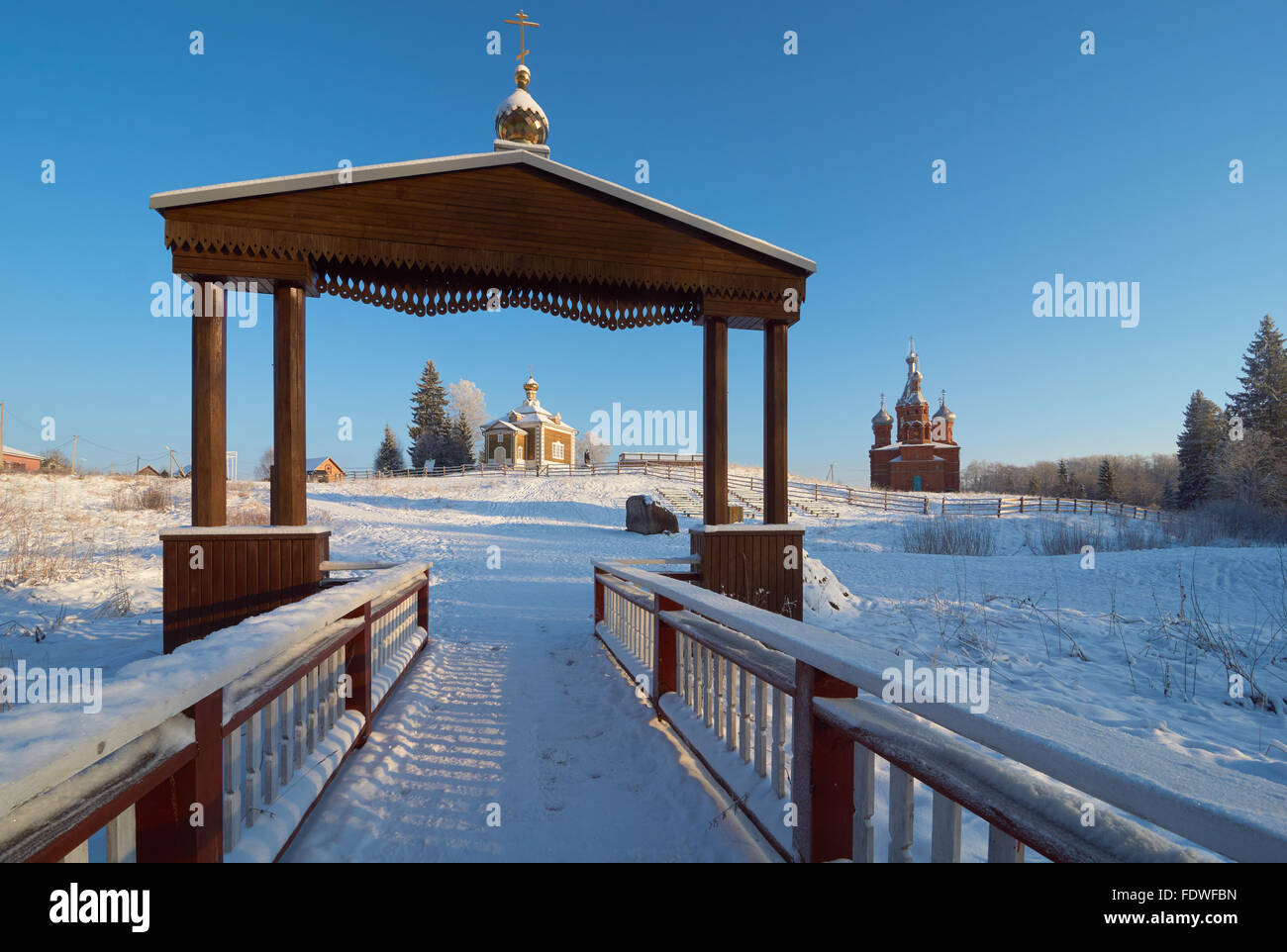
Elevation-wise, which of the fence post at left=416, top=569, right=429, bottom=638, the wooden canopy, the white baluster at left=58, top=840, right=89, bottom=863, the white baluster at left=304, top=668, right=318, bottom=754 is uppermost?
the wooden canopy

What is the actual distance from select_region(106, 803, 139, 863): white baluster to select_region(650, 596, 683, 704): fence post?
2801 millimetres

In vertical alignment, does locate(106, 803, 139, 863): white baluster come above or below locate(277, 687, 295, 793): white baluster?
above

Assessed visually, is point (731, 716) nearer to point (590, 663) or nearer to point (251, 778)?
point (251, 778)

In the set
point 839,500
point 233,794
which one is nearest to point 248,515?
point 233,794

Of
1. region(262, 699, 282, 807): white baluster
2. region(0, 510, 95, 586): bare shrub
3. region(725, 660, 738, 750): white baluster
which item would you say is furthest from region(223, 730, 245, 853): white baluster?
region(0, 510, 95, 586): bare shrub

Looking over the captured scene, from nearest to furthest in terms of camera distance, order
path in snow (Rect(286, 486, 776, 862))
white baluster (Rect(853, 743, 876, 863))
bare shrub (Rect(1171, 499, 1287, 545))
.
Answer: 1. white baluster (Rect(853, 743, 876, 863))
2. path in snow (Rect(286, 486, 776, 862))
3. bare shrub (Rect(1171, 499, 1287, 545))

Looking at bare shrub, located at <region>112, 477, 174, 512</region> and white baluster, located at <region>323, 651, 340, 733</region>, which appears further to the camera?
bare shrub, located at <region>112, 477, 174, 512</region>

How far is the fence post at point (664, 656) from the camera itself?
387cm

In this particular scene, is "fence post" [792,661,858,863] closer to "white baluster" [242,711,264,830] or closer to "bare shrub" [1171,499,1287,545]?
"white baluster" [242,711,264,830]

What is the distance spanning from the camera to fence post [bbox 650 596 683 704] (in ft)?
12.7

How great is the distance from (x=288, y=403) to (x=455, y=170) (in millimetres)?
2672
